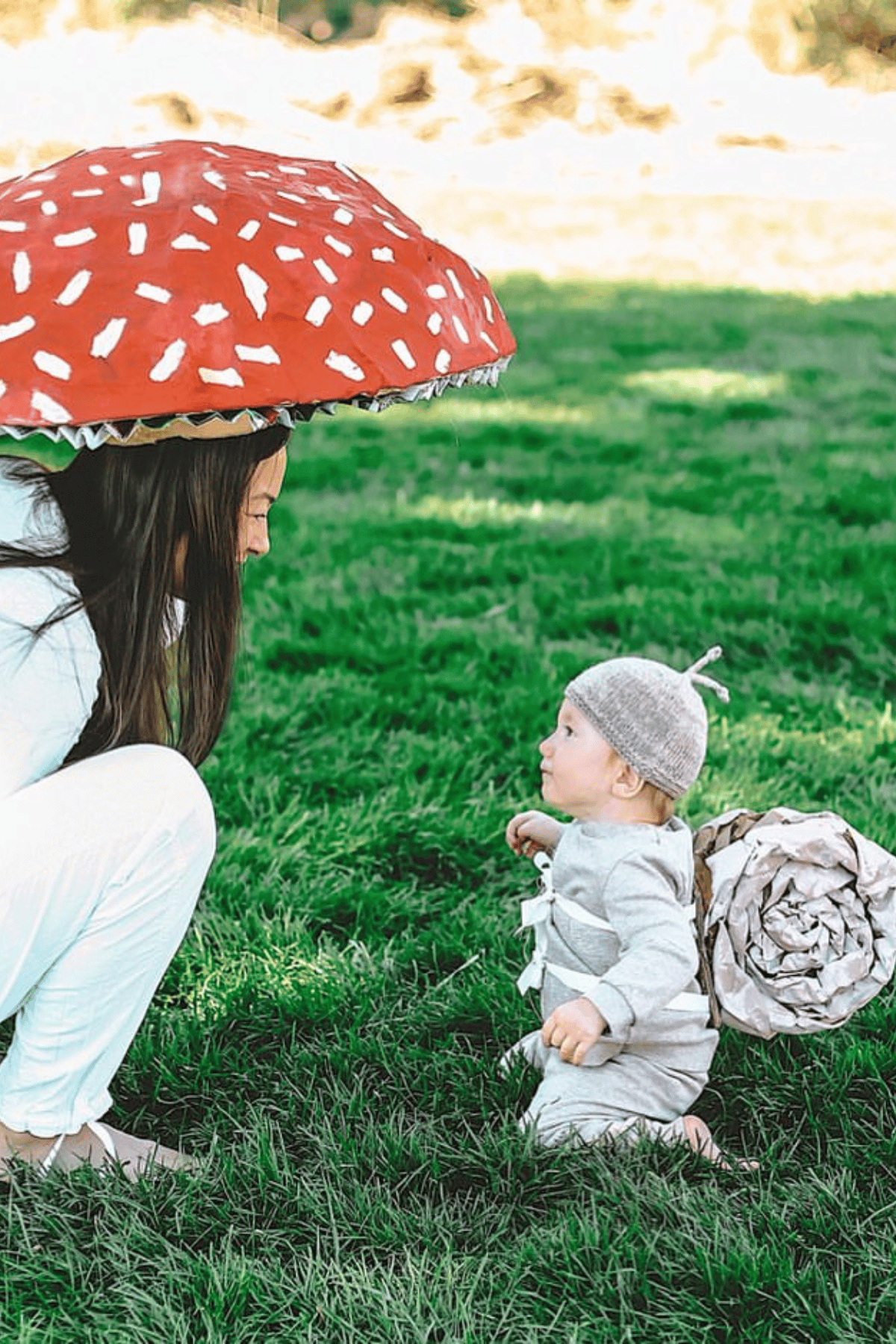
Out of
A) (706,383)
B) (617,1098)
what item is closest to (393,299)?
(617,1098)

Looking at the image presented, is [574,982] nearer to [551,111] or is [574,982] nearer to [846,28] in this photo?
[551,111]

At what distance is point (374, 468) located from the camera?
619 centimetres

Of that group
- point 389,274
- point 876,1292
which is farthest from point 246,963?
point 389,274

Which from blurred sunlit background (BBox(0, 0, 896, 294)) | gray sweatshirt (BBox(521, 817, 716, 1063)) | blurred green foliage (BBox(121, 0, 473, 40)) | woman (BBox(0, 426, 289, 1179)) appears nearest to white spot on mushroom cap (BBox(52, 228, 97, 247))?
woman (BBox(0, 426, 289, 1179))

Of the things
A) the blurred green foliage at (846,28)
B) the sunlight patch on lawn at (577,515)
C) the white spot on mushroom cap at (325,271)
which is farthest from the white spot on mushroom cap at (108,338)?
the blurred green foliage at (846,28)

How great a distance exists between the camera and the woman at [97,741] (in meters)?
1.95

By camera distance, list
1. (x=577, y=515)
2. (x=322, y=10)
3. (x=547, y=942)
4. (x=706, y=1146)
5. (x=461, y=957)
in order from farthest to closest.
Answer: (x=322, y=10) → (x=577, y=515) → (x=461, y=957) → (x=547, y=942) → (x=706, y=1146)

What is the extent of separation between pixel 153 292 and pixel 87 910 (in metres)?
0.79

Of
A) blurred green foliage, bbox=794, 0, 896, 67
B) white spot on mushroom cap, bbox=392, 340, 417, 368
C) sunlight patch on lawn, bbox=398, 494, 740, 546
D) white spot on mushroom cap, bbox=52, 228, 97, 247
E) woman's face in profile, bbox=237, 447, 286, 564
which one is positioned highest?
white spot on mushroom cap, bbox=52, 228, 97, 247

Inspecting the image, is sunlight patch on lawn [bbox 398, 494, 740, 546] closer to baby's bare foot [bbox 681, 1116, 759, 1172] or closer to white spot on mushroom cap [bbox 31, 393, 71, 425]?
baby's bare foot [bbox 681, 1116, 759, 1172]

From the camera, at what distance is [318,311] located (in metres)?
1.70

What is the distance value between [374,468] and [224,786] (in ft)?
9.65

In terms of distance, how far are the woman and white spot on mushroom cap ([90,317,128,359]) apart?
35 cm

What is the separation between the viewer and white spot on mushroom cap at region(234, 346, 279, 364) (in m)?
1.64
